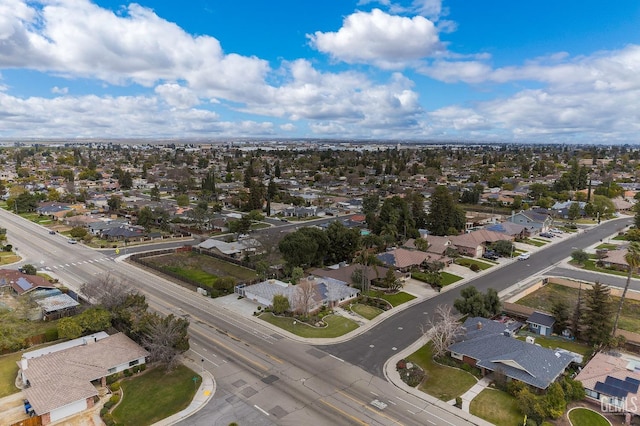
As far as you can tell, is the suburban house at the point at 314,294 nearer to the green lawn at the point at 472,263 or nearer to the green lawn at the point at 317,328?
the green lawn at the point at 317,328

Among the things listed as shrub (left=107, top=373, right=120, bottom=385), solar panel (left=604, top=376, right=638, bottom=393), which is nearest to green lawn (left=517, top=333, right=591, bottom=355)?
solar panel (left=604, top=376, right=638, bottom=393)

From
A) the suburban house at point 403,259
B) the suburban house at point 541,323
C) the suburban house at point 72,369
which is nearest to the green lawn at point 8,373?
the suburban house at point 72,369

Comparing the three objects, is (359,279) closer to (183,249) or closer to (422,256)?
(422,256)

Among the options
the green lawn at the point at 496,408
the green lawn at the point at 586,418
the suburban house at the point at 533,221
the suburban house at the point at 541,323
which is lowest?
the green lawn at the point at 496,408

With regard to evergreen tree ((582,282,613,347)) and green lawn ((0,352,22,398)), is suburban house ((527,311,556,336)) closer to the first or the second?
evergreen tree ((582,282,613,347))

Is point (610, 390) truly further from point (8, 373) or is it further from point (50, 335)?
point (50, 335)

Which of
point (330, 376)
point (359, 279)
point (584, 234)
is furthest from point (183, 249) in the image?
point (584, 234)
